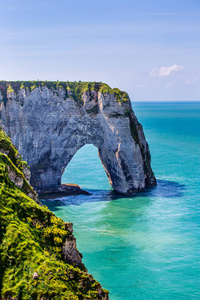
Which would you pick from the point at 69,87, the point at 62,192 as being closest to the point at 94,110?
the point at 69,87

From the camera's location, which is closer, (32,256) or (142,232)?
(32,256)

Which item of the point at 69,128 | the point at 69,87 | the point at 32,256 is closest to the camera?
the point at 32,256

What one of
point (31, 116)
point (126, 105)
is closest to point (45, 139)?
point (31, 116)

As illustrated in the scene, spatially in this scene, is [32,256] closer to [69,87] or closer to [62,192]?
[62,192]

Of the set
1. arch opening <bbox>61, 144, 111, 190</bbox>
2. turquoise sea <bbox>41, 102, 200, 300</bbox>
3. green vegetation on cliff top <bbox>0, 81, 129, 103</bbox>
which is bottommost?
turquoise sea <bbox>41, 102, 200, 300</bbox>

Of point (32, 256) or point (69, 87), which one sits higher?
point (69, 87)

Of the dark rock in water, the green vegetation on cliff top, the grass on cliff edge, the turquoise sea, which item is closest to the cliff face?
the green vegetation on cliff top

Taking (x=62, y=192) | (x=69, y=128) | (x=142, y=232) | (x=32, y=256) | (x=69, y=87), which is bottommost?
(x=142, y=232)

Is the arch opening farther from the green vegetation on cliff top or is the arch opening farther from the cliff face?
the green vegetation on cliff top

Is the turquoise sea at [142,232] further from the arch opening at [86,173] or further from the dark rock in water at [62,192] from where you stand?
the dark rock in water at [62,192]
